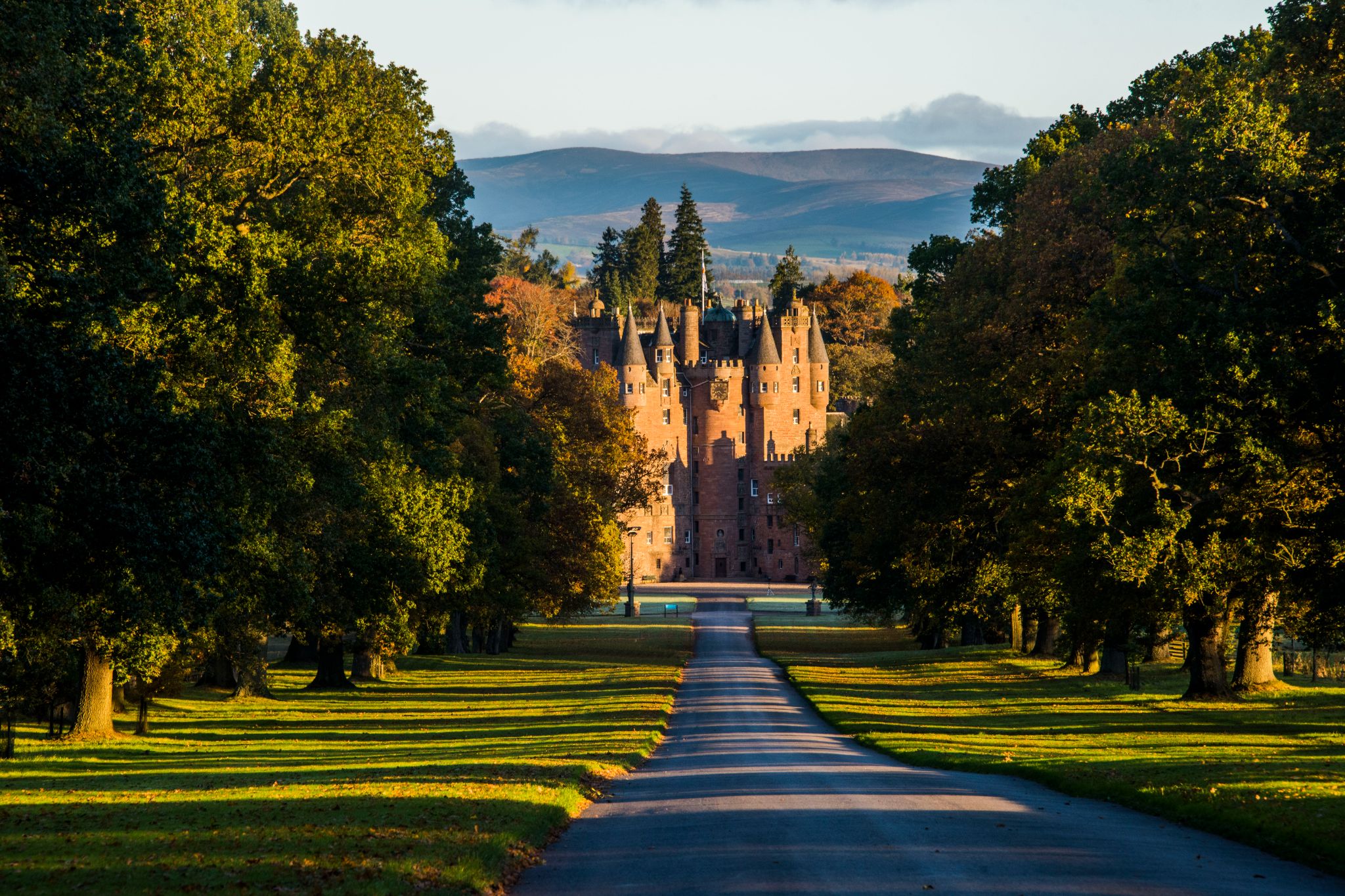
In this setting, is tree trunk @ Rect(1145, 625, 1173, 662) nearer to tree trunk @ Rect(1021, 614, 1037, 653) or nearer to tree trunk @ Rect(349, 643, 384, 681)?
tree trunk @ Rect(1021, 614, 1037, 653)

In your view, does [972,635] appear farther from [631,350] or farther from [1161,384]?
[631,350]

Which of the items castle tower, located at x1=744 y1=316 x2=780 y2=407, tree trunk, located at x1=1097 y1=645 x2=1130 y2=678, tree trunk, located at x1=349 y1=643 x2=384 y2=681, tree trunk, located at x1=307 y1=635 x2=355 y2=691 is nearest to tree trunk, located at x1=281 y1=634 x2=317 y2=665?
tree trunk, located at x1=349 y1=643 x2=384 y2=681

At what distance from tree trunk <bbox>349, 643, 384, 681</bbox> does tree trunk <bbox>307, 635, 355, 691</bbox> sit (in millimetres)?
2701

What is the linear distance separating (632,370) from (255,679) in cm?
9104

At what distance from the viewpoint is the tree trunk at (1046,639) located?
169 ft

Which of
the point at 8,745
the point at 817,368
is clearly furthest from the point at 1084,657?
the point at 817,368

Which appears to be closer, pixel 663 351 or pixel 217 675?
pixel 217 675

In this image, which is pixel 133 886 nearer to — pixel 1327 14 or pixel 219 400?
pixel 219 400

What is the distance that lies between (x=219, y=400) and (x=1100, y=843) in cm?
1643

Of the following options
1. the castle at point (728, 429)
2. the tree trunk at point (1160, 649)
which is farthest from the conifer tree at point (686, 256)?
the tree trunk at point (1160, 649)

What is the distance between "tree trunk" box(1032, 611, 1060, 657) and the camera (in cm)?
5153

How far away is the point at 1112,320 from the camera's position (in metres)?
29.1

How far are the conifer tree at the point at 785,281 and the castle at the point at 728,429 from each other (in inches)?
436

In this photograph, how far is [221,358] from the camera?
2466cm
